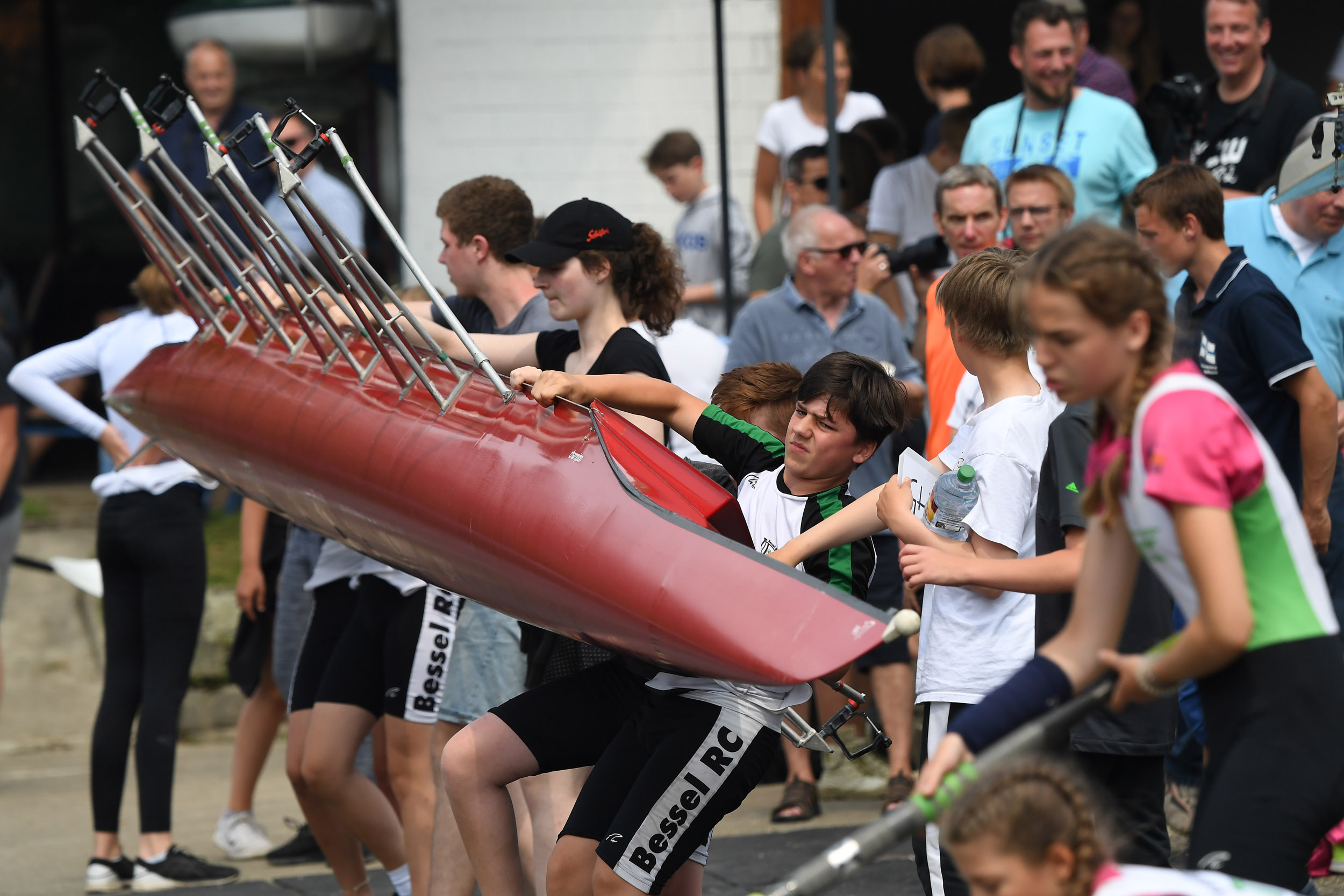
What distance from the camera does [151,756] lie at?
5215mm

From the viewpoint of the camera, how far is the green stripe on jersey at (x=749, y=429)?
3480 mm

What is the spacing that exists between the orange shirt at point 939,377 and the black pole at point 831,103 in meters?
1.34

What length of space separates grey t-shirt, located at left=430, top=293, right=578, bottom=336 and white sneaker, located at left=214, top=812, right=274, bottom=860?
193 cm

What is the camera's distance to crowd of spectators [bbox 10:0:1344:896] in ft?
13.6

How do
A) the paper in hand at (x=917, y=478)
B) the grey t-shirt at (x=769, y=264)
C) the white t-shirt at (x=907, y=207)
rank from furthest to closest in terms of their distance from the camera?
the grey t-shirt at (x=769, y=264) → the white t-shirt at (x=907, y=207) → the paper in hand at (x=917, y=478)

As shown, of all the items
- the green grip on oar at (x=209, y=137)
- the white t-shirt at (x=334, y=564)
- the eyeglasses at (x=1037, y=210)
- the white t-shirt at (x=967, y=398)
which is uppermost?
the green grip on oar at (x=209, y=137)

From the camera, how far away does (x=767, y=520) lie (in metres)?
3.36

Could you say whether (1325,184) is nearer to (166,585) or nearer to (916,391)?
(916,391)

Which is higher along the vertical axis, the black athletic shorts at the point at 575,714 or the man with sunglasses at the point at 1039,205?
the man with sunglasses at the point at 1039,205

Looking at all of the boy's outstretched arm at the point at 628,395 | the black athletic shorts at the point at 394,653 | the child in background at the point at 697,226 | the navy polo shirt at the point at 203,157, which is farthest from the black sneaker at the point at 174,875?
the child in background at the point at 697,226

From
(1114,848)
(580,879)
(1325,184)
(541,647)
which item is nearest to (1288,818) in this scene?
(1114,848)

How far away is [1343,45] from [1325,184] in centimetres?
372

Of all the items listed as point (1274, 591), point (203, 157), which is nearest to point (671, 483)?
point (1274, 591)

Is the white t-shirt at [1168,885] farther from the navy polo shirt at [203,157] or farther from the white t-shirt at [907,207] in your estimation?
the navy polo shirt at [203,157]
